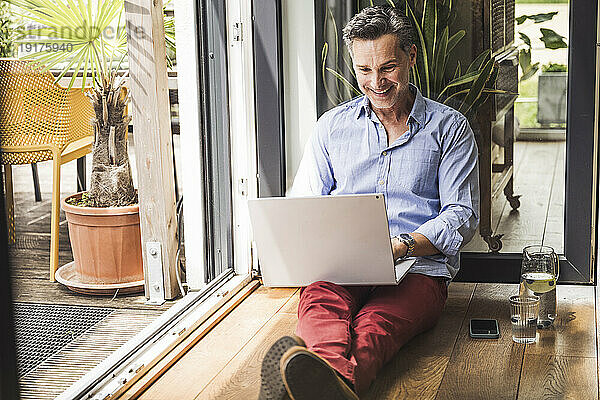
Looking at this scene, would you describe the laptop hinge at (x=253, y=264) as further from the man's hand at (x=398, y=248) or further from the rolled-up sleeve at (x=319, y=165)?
the man's hand at (x=398, y=248)

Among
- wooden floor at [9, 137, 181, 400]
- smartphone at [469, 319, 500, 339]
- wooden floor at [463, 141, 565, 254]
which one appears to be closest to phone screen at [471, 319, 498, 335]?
smartphone at [469, 319, 500, 339]

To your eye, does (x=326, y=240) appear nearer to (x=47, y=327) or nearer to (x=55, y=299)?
(x=47, y=327)

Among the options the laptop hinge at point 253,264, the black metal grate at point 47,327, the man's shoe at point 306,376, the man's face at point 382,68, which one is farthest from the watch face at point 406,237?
the black metal grate at point 47,327

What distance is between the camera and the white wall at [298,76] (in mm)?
3203

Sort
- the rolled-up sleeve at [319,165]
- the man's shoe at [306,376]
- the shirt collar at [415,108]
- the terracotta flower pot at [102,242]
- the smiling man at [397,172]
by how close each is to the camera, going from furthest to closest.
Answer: the terracotta flower pot at [102,242]
the rolled-up sleeve at [319,165]
the shirt collar at [415,108]
the smiling man at [397,172]
the man's shoe at [306,376]

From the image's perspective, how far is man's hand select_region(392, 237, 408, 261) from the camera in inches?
98.3

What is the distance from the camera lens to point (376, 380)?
2270mm

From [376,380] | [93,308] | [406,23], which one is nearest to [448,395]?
[376,380]

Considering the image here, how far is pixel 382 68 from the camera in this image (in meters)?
2.69

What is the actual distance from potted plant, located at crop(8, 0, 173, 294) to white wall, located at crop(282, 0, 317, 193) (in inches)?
26.3

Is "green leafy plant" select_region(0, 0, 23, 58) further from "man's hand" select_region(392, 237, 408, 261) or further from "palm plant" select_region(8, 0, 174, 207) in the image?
"man's hand" select_region(392, 237, 408, 261)

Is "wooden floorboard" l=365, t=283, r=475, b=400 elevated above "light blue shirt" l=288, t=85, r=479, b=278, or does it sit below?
below

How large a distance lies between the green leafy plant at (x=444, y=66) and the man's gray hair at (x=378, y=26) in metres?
0.34

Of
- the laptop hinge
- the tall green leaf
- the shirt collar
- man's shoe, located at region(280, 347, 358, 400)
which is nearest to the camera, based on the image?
man's shoe, located at region(280, 347, 358, 400)
